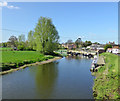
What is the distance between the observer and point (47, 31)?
44.2m

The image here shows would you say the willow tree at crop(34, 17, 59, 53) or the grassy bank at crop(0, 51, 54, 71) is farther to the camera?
the willow tree at crop(34, 17, 59, 53)

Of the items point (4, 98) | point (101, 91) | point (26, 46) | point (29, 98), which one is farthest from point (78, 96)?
point (26, 46)

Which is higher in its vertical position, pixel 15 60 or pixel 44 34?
pixel 44 34

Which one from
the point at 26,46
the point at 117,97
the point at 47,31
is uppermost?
the point at 47,31

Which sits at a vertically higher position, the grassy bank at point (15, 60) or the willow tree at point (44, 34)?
the willow tree at point (44, 34)

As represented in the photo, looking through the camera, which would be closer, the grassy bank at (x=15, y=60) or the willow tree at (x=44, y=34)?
the grassy bank at (x=15, y=60)

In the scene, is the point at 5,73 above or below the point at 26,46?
below

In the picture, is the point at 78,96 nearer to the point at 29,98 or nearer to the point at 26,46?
the point at 29,98

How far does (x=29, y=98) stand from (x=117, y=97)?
25.3ft

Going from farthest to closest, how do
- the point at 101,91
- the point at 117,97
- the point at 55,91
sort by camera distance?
the point at 55,91, the point at 101,91, the point at 117,97

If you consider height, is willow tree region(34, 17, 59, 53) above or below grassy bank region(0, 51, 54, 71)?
above

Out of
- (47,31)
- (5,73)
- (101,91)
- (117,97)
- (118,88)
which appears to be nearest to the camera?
(117,97)

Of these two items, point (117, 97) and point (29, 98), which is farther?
point (29, 98)

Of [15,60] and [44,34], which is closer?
[15,60]
